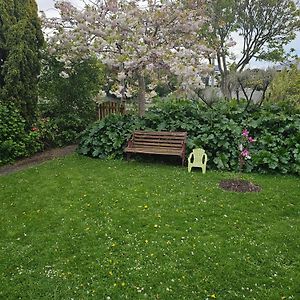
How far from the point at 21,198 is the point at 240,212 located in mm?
3263

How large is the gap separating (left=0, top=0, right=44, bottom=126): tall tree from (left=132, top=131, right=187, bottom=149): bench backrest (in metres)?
2.84

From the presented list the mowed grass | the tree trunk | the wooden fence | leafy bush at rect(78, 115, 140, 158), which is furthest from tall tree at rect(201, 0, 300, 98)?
the mowed grass

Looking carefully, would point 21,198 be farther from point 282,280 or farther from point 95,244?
point 282,280

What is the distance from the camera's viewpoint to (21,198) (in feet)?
16.3

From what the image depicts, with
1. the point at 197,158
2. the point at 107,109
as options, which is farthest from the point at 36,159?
the point at 197,158

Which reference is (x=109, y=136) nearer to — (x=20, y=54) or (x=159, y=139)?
(x=159, y=139)

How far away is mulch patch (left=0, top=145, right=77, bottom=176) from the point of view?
6.72m

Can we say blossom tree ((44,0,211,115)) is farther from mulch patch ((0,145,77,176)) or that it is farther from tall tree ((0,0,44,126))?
mulch patch ((0,145,77,176))

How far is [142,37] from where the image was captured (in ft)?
24.8

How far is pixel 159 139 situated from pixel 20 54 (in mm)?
3789

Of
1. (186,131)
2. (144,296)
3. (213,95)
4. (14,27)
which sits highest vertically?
(14,27)

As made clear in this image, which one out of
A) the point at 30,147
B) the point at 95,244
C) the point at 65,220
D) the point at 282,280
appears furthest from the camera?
the point at 30,147

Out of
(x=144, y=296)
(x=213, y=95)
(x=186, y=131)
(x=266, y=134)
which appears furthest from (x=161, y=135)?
(x=144, y=296)

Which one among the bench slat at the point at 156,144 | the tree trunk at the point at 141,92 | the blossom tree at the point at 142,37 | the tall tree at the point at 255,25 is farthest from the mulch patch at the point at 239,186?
the tall tree at the point at 255,25
